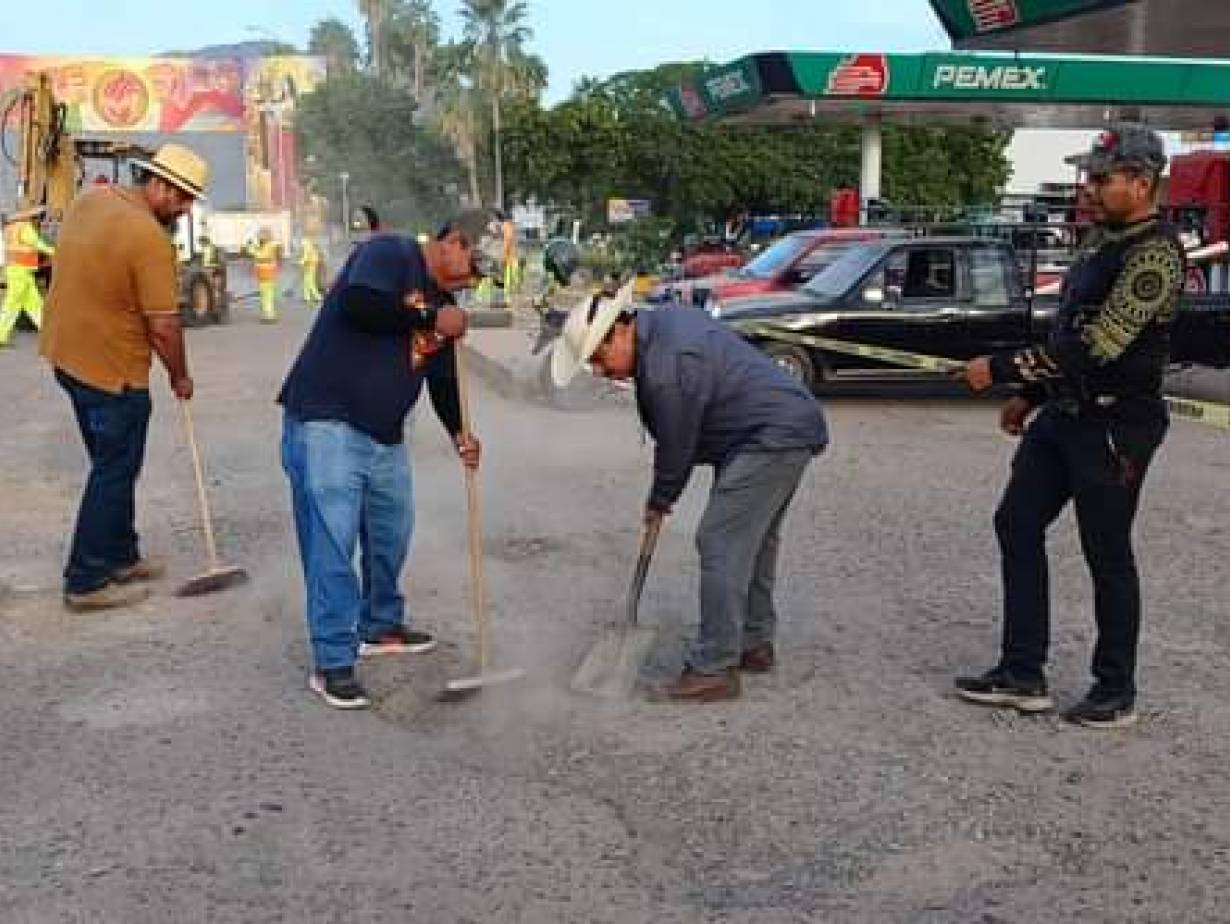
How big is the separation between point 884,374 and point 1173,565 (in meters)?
5.96

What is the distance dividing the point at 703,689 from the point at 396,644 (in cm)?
127

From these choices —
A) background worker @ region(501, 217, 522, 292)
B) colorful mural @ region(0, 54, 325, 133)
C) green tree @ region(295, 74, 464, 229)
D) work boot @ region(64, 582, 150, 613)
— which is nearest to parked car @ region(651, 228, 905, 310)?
work boot @ region(64, 582, 150, 613)

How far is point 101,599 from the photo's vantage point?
20.5 feet

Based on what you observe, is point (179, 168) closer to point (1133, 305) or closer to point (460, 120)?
point (1133, 305)

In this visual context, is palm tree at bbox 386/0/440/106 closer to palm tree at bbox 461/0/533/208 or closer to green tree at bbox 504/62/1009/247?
palm tree at bbox 461/0/533/208

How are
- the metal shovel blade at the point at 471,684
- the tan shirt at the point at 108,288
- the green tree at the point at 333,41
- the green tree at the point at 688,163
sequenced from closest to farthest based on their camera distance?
the metal shovel blade at the point at 471,684
the tan shirt at the point at 108,288
the green tree at the point at 688,163
the green tree at the point at 333,41

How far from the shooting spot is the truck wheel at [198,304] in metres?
24.1

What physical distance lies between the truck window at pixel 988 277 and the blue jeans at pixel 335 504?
8.67 m

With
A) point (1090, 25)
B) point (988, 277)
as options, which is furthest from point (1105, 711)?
point (1090, 25)

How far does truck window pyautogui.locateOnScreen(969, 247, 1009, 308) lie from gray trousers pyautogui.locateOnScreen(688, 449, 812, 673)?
8358 millimetres

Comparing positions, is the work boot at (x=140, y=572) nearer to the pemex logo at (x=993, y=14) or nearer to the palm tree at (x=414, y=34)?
the pemex logo at (x=993, y=14)

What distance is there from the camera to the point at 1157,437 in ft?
15.0

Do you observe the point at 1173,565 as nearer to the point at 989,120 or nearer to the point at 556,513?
the point at 556,513

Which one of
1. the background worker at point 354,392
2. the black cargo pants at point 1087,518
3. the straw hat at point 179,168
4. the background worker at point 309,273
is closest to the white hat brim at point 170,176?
the straw hat at point 179,168
